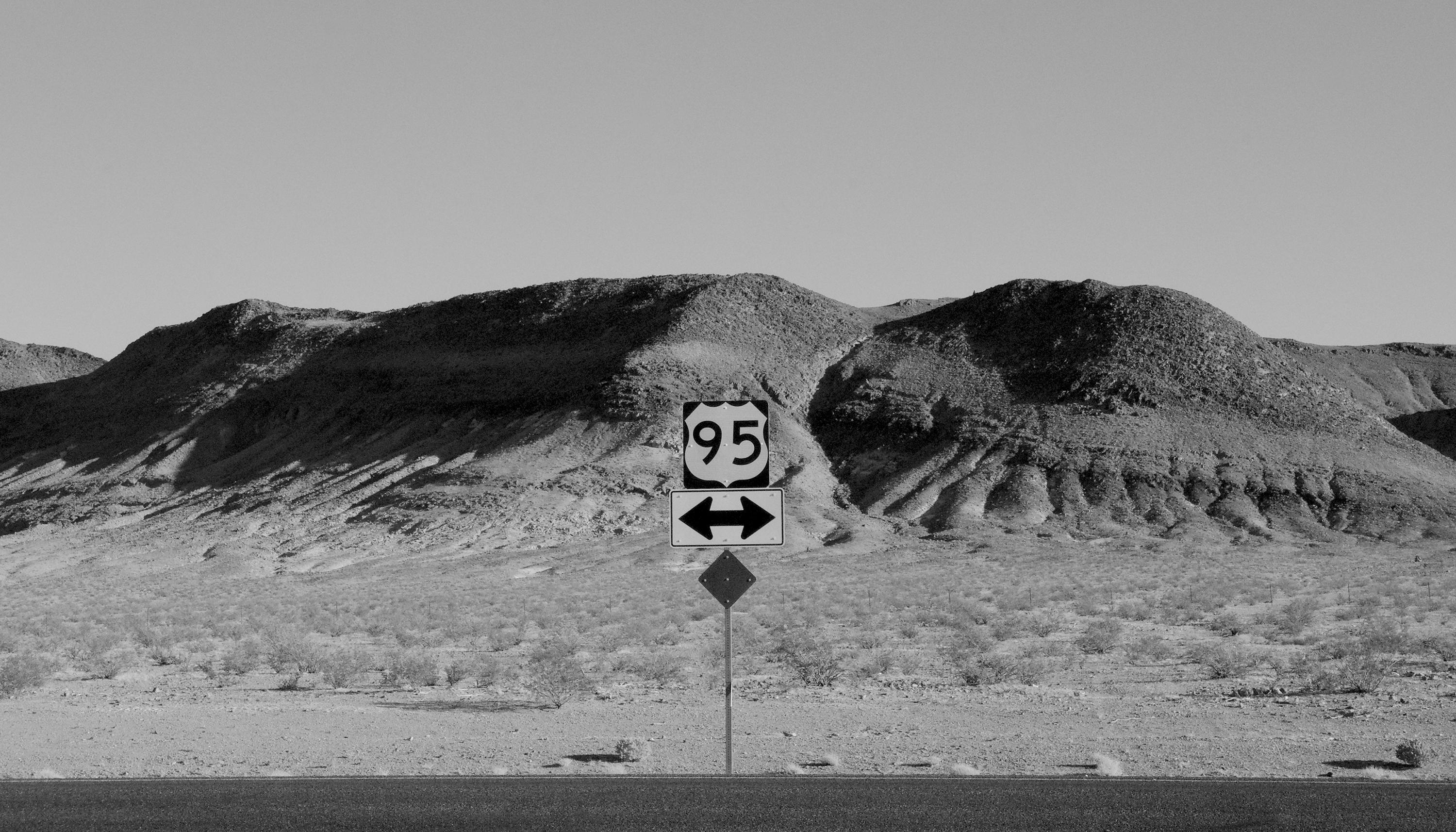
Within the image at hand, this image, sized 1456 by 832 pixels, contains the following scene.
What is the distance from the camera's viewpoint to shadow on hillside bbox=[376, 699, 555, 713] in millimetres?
17047

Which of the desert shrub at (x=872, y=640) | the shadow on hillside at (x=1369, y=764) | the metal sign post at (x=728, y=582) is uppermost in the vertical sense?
the metal sign post at (x=728, y=582)

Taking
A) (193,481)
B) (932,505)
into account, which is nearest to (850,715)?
(932,505)

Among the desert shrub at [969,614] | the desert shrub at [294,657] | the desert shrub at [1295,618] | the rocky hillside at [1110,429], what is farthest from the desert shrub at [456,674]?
the rocky hillside at [1110,429]

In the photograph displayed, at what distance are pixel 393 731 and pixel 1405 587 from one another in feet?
105

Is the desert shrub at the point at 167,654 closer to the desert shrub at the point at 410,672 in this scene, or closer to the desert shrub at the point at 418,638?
the desert shrub at the point at 418,638

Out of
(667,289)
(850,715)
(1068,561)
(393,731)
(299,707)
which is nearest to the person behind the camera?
(393,731)

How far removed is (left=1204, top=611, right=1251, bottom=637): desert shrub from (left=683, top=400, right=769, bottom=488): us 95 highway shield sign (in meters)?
17.8

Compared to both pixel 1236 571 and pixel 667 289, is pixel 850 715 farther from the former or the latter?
pixel 667 289

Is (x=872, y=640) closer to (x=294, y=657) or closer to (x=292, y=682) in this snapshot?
(x=294, y=657)

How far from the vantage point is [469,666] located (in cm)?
2108

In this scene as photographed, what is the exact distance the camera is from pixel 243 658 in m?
23.2

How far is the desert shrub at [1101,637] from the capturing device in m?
23.9

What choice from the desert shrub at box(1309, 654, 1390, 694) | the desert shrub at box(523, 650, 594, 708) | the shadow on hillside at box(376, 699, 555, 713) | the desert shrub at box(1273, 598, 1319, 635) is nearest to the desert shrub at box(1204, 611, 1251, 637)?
the desert shrub at box(1273, 598, 1319, 635)

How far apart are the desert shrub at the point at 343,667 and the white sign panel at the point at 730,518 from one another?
8.83 m
